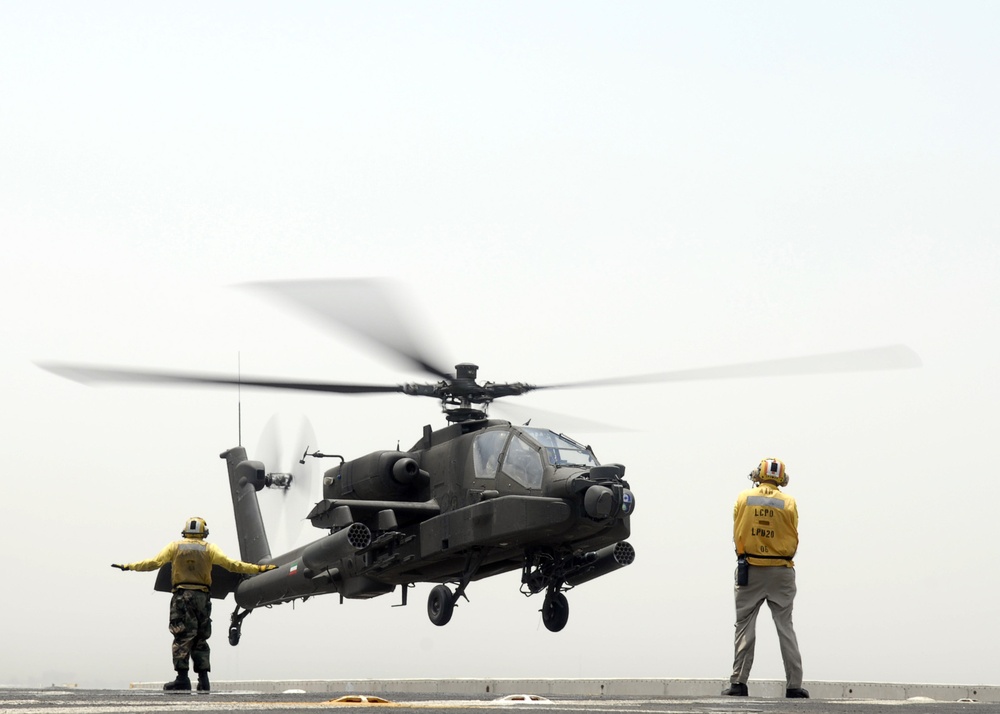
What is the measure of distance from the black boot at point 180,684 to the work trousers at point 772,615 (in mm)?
5861

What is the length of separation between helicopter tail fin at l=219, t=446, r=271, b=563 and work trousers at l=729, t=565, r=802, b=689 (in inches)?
522

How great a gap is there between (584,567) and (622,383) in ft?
8.03

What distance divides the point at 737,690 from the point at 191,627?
5911 mm

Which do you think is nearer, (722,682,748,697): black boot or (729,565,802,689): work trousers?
(722,682,748,697): black boot

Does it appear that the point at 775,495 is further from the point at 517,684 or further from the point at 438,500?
the point at 438,500

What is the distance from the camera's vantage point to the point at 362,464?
60.3 ft

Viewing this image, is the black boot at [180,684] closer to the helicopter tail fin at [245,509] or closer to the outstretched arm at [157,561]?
the outstretched arm at [157,561]

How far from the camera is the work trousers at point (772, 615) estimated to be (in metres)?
11.9

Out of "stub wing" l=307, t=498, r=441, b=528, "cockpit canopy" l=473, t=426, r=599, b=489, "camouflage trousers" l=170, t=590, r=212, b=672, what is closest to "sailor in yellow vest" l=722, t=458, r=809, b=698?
"cockpit canopy" l=473, t=426, r=599, b=489

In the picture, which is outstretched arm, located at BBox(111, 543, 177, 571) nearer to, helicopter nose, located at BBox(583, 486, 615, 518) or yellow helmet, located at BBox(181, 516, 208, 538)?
yellow helmet, located at BBox(181, 516, 208, 538)

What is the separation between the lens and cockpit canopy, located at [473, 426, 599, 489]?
16734mm

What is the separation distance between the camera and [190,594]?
1420cm

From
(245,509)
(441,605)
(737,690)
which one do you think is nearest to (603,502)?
(441,605)

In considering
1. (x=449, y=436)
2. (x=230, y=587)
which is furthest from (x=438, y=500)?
(x=230, y=587)
